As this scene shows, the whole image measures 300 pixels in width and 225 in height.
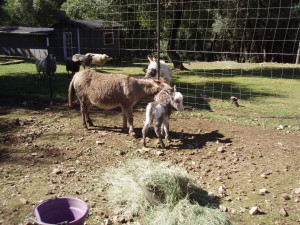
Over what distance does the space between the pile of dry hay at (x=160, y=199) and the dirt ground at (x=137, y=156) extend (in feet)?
0.78

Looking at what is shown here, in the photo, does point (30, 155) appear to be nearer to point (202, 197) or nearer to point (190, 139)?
point (190, 139)

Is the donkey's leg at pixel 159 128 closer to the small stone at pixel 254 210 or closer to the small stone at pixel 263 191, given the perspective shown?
the small stone at pixel 263 191

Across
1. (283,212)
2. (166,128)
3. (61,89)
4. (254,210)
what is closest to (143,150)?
(166,128)

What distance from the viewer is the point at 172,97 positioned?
19.8 ft

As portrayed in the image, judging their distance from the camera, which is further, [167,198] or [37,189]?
[37,189]

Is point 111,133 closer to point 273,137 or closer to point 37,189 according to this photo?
point 37,189

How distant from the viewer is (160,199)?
146 inches

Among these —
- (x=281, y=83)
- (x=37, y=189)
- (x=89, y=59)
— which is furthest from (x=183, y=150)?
(x=89, y=59)

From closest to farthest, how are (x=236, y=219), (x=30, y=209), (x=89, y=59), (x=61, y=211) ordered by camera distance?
1. (x=61, y=211)
2. (x=236, y=219)
3. (x=30, y=209)
4. (x=89, y=59)

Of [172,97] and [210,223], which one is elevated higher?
[172,97]

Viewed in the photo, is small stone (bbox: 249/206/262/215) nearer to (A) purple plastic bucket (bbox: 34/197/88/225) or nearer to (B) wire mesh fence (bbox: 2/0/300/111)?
(A) purple plastic bucket (bbox: 34/197/88/225)

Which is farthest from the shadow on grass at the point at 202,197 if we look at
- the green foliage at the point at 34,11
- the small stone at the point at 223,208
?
the green foliage at the point at 34,11

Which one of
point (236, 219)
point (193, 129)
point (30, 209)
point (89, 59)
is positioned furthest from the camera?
point (89, 59)

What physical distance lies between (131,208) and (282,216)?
184cm
